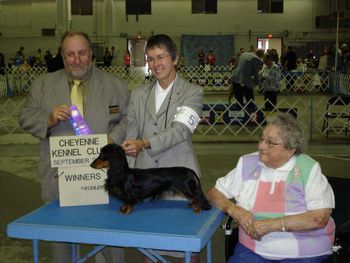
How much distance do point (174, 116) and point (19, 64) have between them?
19.2 meters

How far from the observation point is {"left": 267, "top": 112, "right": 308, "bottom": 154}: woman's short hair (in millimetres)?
2342

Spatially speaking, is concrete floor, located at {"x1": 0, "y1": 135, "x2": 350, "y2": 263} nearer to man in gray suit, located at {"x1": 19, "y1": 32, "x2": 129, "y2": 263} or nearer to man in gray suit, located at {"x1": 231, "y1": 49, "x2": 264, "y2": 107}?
man in gray suit, located at {"x1": 19, "y1": 32, "x2": 129, "y2": 263}

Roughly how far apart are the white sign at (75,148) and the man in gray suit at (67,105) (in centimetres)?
15

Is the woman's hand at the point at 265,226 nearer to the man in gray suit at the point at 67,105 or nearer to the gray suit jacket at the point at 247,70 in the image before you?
the man in gray suit at the point at 67,105

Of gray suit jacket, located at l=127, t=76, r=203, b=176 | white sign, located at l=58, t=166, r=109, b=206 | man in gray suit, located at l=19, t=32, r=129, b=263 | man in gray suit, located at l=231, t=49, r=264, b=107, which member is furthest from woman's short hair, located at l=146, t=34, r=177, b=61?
man in gray suit, located at l=231, t=49, r=264, b=107

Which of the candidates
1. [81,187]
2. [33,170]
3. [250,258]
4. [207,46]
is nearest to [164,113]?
[81,187]

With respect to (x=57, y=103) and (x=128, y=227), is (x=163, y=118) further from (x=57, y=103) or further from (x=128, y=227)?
(x=128, y=227)

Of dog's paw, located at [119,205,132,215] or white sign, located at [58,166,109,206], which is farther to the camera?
white sign, located at [58,166,109,206]

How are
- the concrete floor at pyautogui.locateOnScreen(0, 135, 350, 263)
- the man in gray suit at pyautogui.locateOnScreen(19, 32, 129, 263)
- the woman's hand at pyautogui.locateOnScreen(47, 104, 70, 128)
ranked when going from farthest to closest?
1. the concrete floor at pyautogui.locateOnScreen(0, 135, 350, 263)
2. the man in gray suit at pyautogui.locateOnScreen(19, 32, 129, 263)
3. the woman's hand at pyautogui.locateOnScreen(47, 104, 70, 128)

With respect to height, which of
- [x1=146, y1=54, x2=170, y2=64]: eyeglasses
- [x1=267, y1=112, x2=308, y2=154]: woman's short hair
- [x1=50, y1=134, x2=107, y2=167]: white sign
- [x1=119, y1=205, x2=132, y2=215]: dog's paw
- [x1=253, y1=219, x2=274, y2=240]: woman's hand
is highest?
[x1=146, y1=54, x2=170, y2=64]: eyeglasses

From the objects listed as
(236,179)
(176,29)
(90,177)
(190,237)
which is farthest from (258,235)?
(176,29)

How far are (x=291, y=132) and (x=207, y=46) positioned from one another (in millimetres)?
23900

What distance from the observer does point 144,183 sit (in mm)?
2285

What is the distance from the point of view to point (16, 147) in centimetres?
828
